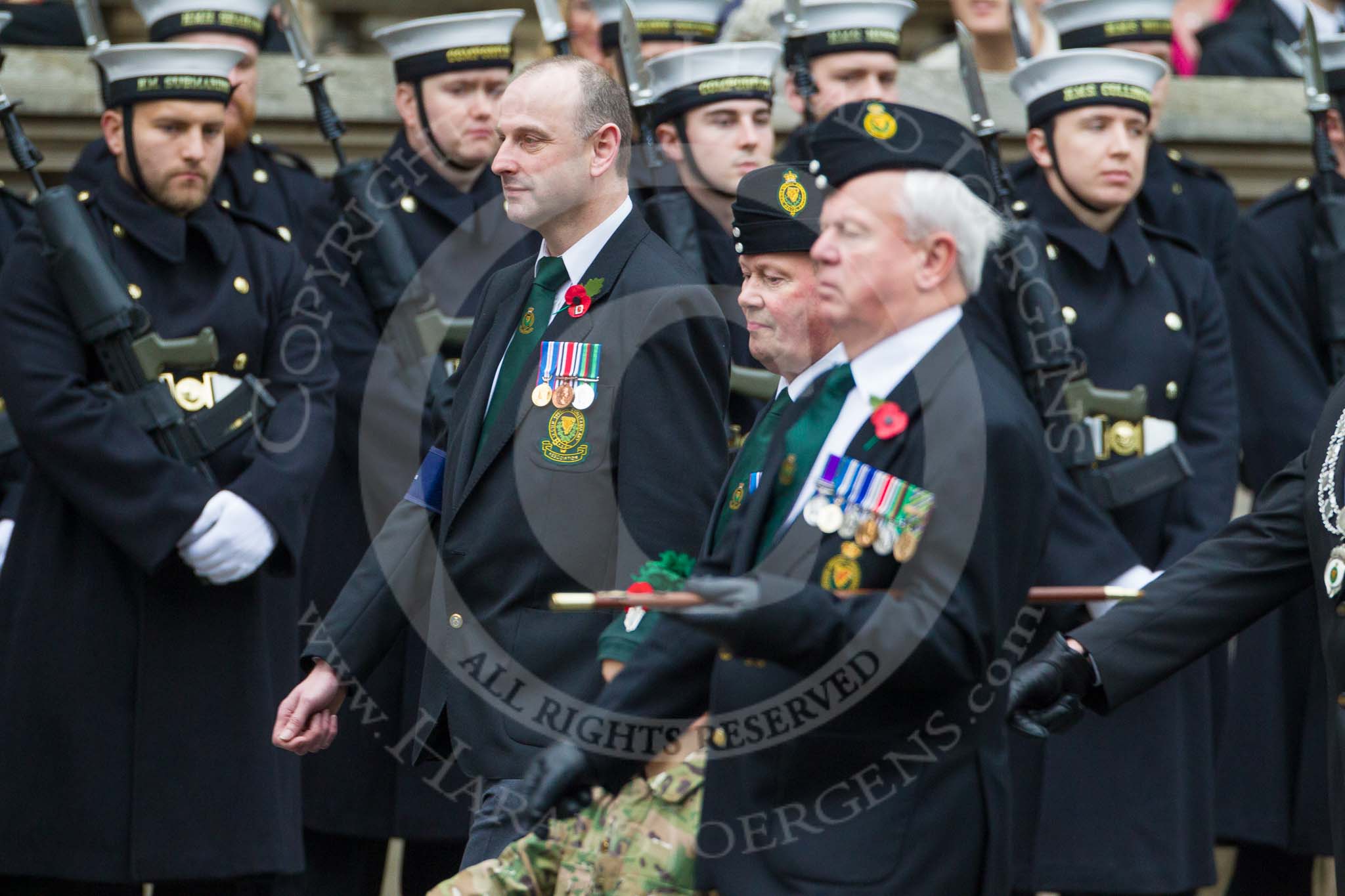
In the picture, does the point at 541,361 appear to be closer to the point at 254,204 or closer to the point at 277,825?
the point at 277,825

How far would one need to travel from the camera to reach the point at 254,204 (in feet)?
20.8

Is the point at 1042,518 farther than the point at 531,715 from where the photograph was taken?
No

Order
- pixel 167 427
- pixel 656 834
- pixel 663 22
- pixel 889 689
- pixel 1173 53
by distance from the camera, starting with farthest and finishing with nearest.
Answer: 1. pixel 1173 53
2. pixel 663 22
3. pixel 167 427
4. pixel 656 834
5. pixel 889 689

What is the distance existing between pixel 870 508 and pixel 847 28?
144 inches

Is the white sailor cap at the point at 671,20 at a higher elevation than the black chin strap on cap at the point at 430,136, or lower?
higher

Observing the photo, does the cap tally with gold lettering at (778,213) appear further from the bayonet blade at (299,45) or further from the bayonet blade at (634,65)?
the bayonet blade at (299,45)

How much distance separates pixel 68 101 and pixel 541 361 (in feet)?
10.6

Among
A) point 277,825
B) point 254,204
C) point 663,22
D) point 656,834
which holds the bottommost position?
point 277,825

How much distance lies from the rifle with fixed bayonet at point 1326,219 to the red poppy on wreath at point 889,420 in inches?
128

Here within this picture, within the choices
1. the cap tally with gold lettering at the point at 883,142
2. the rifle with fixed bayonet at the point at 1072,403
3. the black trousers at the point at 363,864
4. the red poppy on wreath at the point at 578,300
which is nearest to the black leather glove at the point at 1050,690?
the cap tally with gold lettering at the point at 883,142

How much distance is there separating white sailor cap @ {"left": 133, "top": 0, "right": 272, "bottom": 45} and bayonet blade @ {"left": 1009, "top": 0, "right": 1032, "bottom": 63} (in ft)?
8.54

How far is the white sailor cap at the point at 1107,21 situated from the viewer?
665 cm

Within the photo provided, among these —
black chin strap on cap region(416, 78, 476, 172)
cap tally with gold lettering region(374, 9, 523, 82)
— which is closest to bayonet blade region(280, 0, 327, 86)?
cap tally with gold lettering region(374, 9, 523, 82)

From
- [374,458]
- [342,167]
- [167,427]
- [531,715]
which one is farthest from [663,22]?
[531,715]
